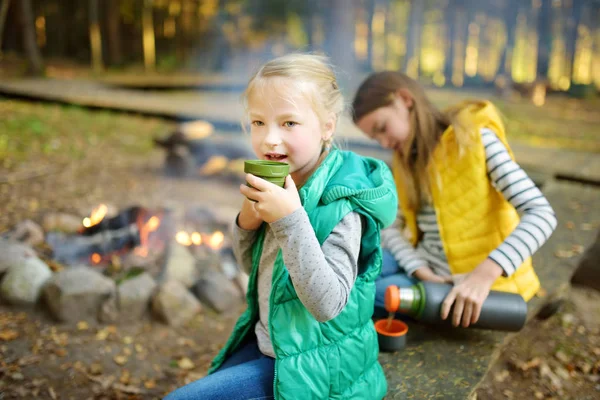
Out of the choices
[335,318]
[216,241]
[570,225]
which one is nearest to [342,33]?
[570,225]

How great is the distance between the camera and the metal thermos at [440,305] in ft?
6.86

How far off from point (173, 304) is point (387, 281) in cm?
138

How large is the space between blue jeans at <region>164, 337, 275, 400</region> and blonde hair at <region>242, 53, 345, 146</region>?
2.74 feet

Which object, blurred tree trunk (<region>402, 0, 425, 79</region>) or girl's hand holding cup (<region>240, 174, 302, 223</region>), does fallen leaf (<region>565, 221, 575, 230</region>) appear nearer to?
girl's hand holding cup (<region>240, 174, 302, 223</region>)

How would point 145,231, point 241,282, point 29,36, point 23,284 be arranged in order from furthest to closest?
point 29,36 < point 145,231 < point 241,282 < point 23,284

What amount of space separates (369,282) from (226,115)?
6.85 m

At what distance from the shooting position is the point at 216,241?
375 centimetres

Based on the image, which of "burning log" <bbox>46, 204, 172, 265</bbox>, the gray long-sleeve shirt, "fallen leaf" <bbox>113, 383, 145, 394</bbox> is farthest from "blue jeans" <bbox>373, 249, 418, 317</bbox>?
"burning log" <bbox>46, 204, 172, 265</bbox>

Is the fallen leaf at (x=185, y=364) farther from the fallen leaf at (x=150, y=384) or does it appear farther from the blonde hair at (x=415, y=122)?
the blonde hair at (x=415, y=122)

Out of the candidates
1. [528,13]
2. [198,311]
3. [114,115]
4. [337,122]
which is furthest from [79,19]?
[337,122]

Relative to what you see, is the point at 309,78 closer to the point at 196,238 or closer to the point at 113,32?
the point at 196,238

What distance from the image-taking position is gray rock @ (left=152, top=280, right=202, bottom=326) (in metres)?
3.00

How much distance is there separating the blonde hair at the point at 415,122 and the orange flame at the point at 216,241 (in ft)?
5.83

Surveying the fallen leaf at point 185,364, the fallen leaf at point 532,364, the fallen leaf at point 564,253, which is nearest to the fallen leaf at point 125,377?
the fallen leaf at point 185,364
